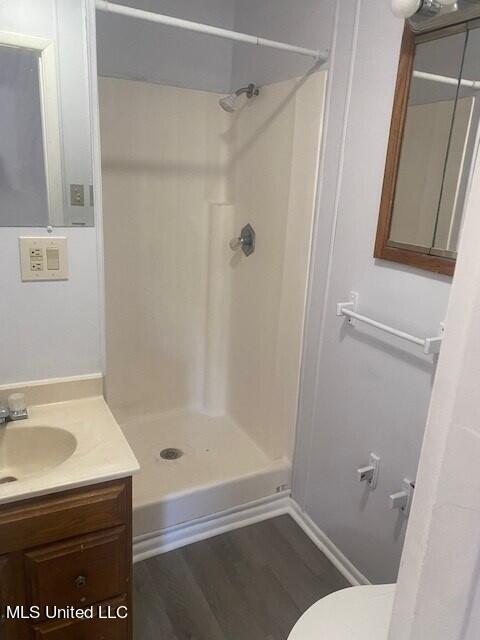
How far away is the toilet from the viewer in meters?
1.09

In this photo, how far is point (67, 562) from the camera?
3.92 ft

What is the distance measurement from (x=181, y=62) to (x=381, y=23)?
1.14 metres

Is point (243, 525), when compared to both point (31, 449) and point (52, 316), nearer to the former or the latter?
point (31, 449)

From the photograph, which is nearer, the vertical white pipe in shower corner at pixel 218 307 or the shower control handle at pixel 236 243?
the shower control handle at pixel 236 243

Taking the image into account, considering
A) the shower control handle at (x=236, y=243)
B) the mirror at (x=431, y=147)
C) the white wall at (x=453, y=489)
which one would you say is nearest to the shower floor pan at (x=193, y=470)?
the shower control handle at (x=236, y=243)

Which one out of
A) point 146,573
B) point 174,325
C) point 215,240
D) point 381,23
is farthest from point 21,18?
point 146,573

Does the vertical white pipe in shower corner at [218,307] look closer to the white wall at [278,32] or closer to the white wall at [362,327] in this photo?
the white wall at [278,32]

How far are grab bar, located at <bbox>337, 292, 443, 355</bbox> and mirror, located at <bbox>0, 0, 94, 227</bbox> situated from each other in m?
0.95

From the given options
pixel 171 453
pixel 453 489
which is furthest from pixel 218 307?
pixel 453 489

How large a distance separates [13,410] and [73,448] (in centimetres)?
22

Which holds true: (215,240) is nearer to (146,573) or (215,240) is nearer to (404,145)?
(404,145)

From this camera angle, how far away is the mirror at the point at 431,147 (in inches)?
50.8

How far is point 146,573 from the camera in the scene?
6.03 feet

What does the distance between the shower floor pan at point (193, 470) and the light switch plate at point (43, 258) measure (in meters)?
1.02
